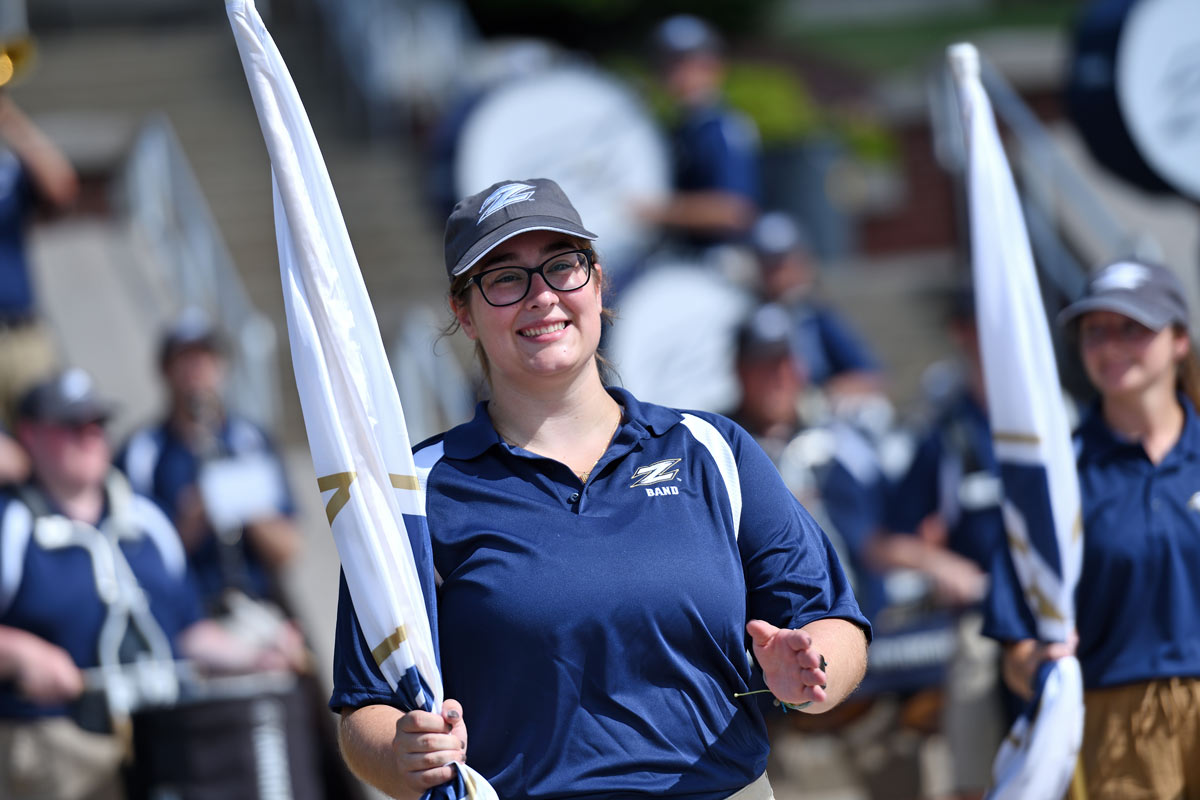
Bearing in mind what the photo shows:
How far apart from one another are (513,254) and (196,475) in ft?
14.3

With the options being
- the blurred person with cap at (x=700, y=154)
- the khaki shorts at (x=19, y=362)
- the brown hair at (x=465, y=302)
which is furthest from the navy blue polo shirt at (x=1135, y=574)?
the khaki shorts at (x=19, y=362)

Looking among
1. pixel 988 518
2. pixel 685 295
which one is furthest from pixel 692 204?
pixel 988 518

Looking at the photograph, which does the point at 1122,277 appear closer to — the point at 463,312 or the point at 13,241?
the point at 463,312

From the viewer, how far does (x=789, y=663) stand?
2.83 m

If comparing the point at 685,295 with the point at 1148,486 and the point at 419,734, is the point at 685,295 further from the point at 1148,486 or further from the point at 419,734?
the point at 419,734

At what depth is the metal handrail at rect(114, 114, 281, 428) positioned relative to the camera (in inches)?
355

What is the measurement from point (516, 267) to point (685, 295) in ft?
17.5

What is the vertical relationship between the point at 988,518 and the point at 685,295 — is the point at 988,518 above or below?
below

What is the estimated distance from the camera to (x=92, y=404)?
244 inches

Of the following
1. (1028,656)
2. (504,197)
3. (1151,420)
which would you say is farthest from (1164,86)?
(504,197)

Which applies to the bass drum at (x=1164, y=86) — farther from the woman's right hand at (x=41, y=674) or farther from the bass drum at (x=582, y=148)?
the woman's right hand at (x=41, y=674)

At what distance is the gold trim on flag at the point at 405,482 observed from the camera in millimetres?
3016

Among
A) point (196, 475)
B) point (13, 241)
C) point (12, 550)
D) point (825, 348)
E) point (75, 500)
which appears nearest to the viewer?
point (12, 550)

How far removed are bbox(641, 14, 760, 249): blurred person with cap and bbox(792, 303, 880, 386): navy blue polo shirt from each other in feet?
2.84
